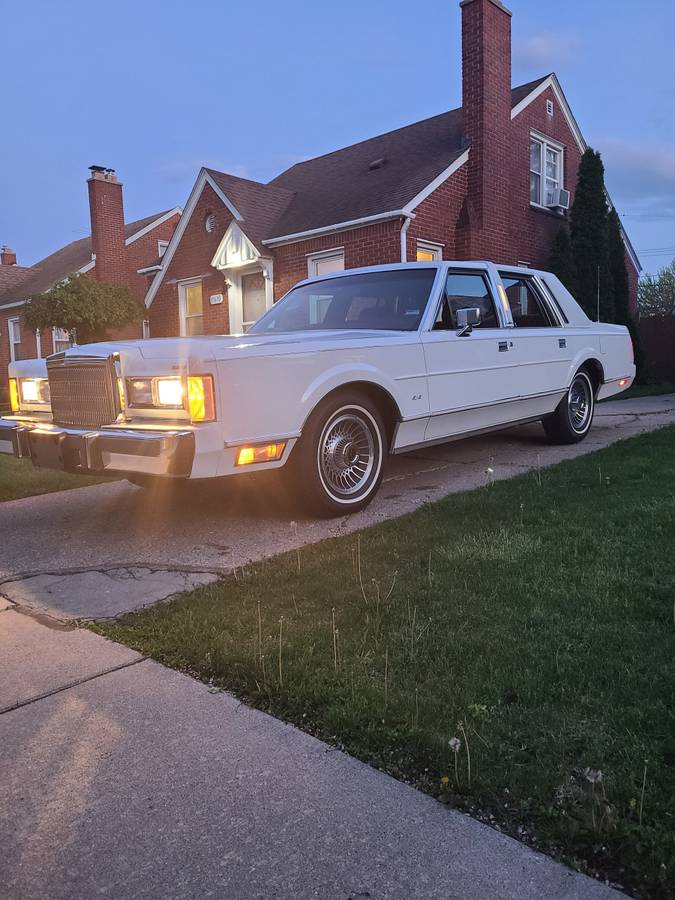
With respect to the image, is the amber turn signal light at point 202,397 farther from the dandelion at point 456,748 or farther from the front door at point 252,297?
the front door at point 252,297

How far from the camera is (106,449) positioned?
4.14 meters

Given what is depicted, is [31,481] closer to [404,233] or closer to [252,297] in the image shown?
[404,233]

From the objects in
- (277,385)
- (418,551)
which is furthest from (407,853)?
(277,385)

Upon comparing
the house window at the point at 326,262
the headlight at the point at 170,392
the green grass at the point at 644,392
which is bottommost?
the green grass at the point at 644,392

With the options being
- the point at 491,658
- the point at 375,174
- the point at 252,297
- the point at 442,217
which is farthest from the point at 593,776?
the point at 252,297

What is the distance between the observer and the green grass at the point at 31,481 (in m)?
6.17

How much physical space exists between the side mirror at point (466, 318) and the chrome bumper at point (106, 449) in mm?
2402

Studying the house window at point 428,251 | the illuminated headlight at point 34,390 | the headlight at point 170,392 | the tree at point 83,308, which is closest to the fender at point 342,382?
the headlight at point 170,392

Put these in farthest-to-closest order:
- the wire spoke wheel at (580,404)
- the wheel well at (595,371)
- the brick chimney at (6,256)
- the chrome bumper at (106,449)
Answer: the brick chimney at (6,256), the wheel well at (595,371), the wire spoke wheel at (580,404), the chrome bumper at (106,449)

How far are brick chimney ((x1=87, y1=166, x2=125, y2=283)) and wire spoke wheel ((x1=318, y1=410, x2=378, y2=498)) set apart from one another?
65.8ft

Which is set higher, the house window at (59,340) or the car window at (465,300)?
the house window at (59,340)

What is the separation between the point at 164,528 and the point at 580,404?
4739mm

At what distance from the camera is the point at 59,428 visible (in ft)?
15.1

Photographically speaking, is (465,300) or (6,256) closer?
(465,300)
